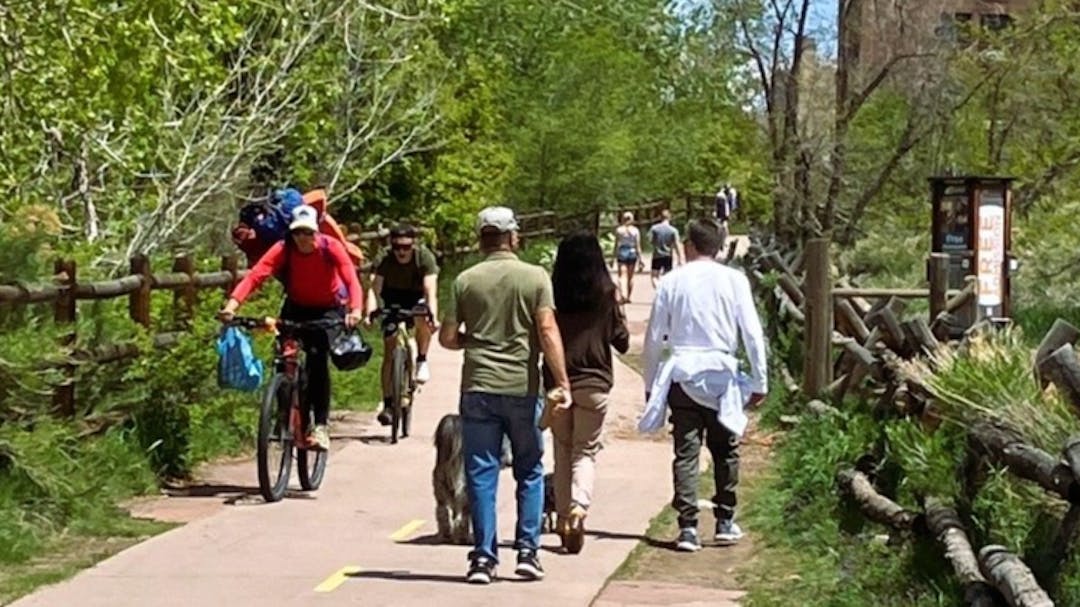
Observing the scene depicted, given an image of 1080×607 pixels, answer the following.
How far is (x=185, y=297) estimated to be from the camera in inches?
570

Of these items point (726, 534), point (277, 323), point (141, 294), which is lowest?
point (726, 534)

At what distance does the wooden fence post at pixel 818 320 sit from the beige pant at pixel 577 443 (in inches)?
218

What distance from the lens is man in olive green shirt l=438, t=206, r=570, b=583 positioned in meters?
9.72

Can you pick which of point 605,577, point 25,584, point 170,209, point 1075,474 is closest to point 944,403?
point 605,577

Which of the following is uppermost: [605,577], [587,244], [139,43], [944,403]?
[139,43]

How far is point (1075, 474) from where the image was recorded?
739 cm

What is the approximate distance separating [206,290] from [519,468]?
19.3 feet

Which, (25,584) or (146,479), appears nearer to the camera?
(25,584)

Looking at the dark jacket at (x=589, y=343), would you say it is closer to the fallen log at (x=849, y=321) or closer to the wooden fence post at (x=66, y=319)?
the wooden fence post at (x=66, y=319)

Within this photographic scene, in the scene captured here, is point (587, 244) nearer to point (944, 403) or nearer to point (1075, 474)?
point (944, 403)

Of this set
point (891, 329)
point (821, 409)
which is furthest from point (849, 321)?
point (891, 329)

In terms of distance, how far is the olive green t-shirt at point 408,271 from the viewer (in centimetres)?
1609

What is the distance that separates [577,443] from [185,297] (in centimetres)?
461

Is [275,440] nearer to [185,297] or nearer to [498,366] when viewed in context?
[185,297]
